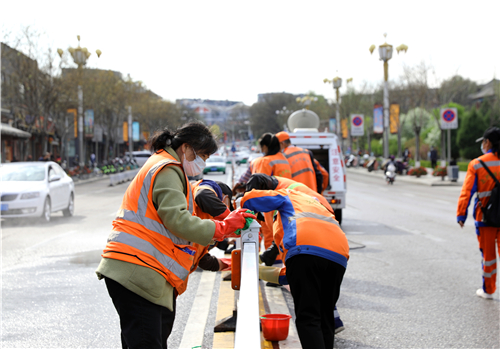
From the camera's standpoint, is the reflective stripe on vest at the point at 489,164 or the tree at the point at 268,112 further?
the tree at the point at 268,112

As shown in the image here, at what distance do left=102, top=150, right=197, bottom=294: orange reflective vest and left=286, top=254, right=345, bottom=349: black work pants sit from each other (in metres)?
0.98

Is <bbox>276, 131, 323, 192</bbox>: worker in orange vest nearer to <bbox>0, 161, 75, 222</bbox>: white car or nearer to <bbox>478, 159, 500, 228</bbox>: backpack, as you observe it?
<bbox>478, 159, 500, 228</bbox>: backpack

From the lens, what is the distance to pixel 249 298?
250cm

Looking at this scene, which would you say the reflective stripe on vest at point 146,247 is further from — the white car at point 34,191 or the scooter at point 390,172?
the scooter at point 390,172

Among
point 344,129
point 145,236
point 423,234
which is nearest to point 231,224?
point 145,236

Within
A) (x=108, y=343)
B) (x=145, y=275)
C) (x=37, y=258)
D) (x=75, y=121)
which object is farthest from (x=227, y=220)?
(x=75, y=121)

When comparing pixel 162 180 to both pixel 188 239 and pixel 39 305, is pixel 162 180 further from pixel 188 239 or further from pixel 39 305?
pixel 39 305

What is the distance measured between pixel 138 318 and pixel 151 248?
37cm

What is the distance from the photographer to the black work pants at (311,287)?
368cm

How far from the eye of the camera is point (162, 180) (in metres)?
2.91

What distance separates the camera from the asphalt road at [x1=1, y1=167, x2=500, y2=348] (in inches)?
201

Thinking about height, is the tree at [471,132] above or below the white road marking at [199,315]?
above

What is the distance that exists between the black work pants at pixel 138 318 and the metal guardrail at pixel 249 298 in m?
0.53

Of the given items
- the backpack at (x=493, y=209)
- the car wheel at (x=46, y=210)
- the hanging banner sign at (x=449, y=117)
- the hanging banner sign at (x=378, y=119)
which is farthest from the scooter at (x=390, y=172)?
the backpack at (x=493, y=209)
